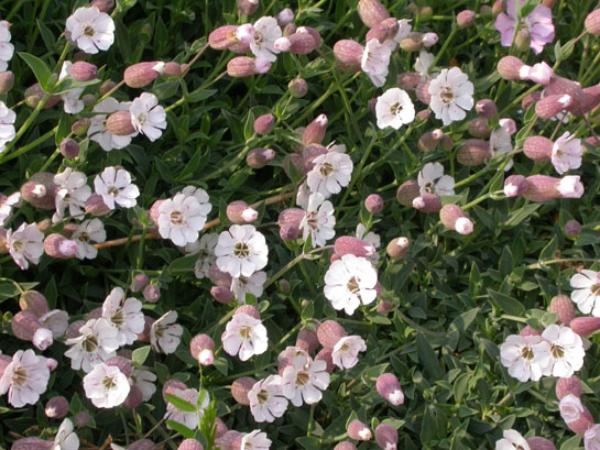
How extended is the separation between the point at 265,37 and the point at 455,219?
643 millimetres

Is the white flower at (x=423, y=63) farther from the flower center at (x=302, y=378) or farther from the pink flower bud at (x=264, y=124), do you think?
the flower center at (x=302, y=378)

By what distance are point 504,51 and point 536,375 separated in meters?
1.09

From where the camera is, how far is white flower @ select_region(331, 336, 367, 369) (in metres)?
2.07

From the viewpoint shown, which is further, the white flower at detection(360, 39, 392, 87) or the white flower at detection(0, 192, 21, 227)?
the white flower at detection(360, 39, 392, 87)

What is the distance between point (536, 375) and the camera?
212 cm

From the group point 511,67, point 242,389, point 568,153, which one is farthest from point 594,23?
point 242,389

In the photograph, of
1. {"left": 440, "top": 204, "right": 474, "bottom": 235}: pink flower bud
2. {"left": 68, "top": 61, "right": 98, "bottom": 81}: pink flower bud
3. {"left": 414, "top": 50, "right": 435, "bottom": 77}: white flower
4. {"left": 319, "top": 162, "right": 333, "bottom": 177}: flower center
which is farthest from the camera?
{"left": 414, "top": 50, "right": 435, "bottom": 77}: white flower

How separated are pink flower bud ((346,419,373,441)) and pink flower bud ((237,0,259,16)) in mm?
1068

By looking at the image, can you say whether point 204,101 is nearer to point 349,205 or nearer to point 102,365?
point 349,205

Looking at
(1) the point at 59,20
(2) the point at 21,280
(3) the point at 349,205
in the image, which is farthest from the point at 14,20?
(3) the point at 349,205

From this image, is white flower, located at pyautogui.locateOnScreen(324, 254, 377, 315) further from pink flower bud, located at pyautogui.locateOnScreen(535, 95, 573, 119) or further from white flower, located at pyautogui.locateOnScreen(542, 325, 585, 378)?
pink flower bud, located at pyautogui.locateOnScreen(535, 95, 573, 119)

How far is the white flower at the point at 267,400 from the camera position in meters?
2.03

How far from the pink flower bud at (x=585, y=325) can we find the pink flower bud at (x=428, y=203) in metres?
0.43

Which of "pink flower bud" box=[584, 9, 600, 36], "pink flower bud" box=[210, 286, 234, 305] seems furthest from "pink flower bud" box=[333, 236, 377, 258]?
"pink flower bud" box=[584, 9, 600, 36]
